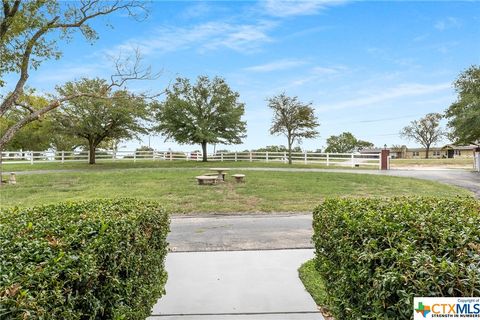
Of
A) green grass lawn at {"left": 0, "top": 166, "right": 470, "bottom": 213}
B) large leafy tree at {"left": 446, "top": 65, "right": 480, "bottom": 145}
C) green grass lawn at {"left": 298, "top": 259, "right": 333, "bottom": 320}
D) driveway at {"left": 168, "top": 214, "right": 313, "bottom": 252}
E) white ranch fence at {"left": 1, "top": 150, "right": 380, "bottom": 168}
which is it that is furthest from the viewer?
white ranch fence at {"left": 1, "top": 150, "right": 380, "bottom": 168}

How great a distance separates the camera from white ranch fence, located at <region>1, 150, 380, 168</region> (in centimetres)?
2797

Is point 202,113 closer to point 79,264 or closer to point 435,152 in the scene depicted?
point 79,264

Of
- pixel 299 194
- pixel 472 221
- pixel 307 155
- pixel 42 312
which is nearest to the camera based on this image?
pixel 42 312

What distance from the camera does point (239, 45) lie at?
12586 millimetres

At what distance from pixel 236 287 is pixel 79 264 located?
257 cm

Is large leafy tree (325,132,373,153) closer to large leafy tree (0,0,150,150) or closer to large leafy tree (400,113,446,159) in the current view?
large leafy tree (400,113,446,159)

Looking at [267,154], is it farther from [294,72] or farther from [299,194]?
[299,194]

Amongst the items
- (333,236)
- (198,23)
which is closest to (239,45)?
(198,23)

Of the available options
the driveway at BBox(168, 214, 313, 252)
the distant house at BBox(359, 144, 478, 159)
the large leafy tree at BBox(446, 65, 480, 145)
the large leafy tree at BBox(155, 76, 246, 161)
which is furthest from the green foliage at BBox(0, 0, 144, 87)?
the distant house at BBox(359, 144, 478, 159)

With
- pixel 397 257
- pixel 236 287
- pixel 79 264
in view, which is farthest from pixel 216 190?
pixel 397 257

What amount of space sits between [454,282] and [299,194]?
36.0 feet

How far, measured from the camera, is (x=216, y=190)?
13.4 metres

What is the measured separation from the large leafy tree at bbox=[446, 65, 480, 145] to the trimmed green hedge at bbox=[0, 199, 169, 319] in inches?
996

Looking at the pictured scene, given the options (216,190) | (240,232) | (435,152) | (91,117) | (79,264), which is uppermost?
(91,117)
